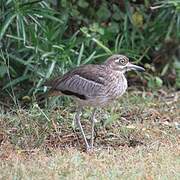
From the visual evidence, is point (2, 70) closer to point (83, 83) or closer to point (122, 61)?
point (83, 83)

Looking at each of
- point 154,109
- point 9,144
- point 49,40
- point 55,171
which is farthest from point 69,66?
point 55,171

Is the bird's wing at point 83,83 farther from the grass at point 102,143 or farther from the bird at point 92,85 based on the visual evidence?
the grass at point 102,143

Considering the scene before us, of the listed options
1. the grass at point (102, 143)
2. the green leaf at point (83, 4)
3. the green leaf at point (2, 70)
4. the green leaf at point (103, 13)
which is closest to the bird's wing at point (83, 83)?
the grass at point (102, 143)

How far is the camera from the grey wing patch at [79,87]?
333 inches

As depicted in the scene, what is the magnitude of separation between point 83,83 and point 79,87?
0.23 ft

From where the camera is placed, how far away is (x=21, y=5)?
9805 millimetres

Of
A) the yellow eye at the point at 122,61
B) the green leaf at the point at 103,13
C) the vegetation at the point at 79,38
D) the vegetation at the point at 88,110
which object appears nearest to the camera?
the vegetation at the point at 88,110

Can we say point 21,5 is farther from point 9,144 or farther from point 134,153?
point 134,153

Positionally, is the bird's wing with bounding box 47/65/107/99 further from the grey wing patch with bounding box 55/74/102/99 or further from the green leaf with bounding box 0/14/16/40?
the green leaf with bounding box 0/14/16/40

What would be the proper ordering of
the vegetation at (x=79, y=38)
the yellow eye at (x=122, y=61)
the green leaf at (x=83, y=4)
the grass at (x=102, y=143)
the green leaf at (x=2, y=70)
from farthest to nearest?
the green leaf at (x=83, y=4) < the green leaf at (x=2, y=70) < the vegetation at (x=79, y=38) < the yellow eye at (x=122, y=61) < the grass at (x=102, y=143)

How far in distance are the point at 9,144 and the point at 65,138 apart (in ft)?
2.68

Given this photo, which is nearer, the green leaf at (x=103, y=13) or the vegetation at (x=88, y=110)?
the vegetation at (x=88, y=110)

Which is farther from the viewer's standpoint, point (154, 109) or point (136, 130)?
point (154, 109)

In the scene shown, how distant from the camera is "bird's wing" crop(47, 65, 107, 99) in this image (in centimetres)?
846
